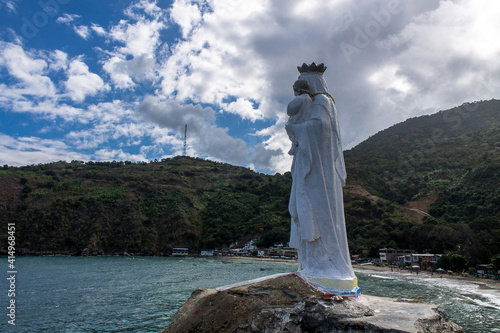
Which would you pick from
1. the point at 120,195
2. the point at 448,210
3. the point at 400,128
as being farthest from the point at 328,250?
the point at 400,128

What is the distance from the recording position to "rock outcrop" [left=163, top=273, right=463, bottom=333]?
3.71 meters

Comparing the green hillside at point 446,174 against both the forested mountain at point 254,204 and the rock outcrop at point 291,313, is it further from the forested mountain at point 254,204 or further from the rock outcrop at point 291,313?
the rock outcrop at point 291,313

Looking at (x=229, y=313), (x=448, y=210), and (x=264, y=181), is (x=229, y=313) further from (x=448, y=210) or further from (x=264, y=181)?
(x=264, y=181)

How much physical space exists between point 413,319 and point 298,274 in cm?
285

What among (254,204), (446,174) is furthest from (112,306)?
(446,174)

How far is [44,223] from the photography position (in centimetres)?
6206

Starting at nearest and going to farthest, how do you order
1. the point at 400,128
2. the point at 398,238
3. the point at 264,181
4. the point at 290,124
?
the point at 290,124 < the point at 398,238 < the point at 264,181 < the point at 400,128

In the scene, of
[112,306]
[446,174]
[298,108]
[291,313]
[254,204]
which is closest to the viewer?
[291,313]

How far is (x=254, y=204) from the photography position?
80.4 m

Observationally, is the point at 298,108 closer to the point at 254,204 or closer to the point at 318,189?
the point at 318,189

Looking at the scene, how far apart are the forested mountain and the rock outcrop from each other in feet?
129

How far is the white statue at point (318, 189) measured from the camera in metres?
6.53

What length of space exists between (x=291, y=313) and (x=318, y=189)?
321cm

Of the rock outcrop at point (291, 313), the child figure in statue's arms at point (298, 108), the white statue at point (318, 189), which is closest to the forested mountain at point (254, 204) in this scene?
the white statue at point (318, 189)
